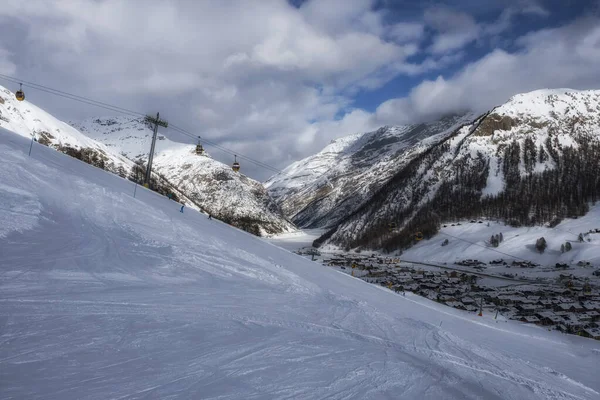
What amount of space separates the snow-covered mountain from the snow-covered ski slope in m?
124

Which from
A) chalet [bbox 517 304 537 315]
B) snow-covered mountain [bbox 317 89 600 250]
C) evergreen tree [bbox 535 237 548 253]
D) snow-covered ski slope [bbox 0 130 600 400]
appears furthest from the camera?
snow-covered mountain [bbox 317 89 600 250]

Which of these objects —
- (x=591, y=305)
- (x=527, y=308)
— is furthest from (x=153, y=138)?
(x=591, y=305)

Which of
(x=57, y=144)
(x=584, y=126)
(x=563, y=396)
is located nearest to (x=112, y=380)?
(x=563, y=396)

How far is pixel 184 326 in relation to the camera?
8164mm

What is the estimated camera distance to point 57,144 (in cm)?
14425

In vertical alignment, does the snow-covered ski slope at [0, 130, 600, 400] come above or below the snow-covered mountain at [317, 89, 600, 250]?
below

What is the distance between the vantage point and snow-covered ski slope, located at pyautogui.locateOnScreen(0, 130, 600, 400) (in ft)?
19.1

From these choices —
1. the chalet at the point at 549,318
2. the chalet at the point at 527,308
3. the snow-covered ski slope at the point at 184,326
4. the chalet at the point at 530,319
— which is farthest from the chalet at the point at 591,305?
the snow-covered ski slope at the point at 184,326

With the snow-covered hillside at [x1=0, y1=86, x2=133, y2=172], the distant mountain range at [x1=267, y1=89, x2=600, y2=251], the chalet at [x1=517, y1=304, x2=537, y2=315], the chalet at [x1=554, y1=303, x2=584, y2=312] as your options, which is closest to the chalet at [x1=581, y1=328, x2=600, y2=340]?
the chalet at [x1=517, y1=304, x2=537, y2=315]

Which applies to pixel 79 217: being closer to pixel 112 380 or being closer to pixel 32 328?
pixel 32 328

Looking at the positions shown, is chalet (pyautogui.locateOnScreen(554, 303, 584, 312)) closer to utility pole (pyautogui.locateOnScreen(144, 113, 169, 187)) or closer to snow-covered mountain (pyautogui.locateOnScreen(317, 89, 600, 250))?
utility pole (pyautogui.locateOnScreen(144, 113, 169, 187))

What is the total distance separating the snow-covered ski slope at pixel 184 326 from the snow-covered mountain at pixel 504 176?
124 meters

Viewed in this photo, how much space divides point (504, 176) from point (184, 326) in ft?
566

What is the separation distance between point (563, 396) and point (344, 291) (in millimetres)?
9433
